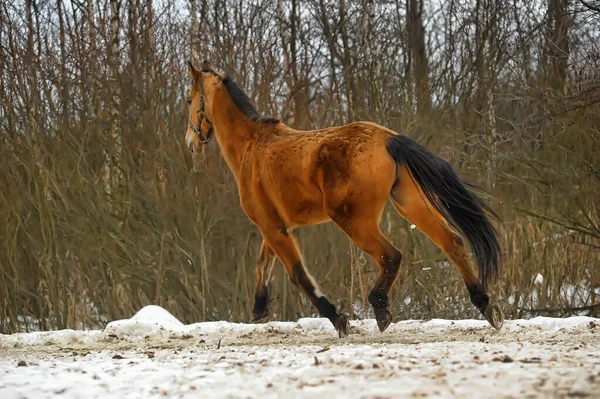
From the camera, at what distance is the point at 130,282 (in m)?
10.6

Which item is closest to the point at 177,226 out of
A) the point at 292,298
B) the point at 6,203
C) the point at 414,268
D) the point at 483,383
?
the point at 292,298

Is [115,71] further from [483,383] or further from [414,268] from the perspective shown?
[483,383]

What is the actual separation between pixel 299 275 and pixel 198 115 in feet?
7.40

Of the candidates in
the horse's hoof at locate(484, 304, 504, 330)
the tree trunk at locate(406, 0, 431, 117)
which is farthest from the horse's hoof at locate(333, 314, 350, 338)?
the tree trunk at locate(406, 0, 431, 117)

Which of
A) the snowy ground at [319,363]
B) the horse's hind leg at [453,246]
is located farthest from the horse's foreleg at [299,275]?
the horse's hind leg at [453,246]

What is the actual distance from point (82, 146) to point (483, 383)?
7.50 m

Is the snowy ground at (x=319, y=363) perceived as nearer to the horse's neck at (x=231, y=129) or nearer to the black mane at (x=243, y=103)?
the horse's neck at (x=231, y=129)

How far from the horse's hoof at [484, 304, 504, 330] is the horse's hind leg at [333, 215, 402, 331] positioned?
85 cm

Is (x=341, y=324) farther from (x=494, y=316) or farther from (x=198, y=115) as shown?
(x=198, y=115)

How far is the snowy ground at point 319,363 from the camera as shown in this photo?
414cm

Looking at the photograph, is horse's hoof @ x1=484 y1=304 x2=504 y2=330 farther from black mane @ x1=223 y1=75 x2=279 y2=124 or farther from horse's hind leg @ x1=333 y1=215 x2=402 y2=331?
black mane @ x1=223 y1=75 x2=279 y2=124

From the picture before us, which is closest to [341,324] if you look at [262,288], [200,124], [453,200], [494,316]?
[262,288]

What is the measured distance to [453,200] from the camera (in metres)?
7.00

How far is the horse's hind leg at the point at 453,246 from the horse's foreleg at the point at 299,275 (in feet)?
3.42
